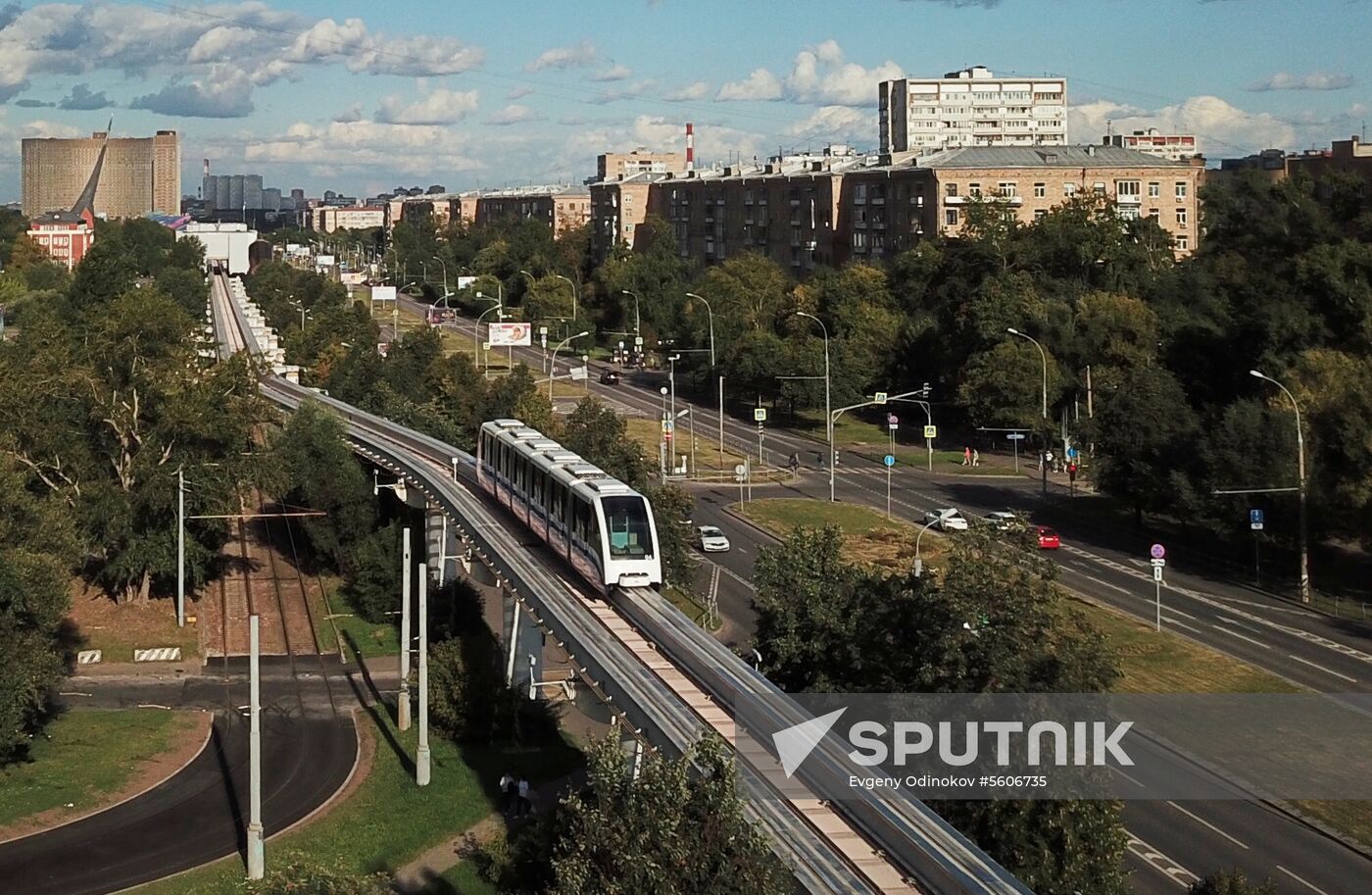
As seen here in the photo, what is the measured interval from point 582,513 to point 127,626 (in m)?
17.5

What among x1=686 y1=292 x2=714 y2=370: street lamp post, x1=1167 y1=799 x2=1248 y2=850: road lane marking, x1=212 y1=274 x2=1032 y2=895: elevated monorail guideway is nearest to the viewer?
x1=212 y1=274 x2=1032 y2=895: elevated monorail guideway

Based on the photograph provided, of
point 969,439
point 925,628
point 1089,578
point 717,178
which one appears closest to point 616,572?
point 925,628

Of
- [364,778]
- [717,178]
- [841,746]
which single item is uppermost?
[717,178]

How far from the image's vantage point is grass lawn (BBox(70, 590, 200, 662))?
1599 inches

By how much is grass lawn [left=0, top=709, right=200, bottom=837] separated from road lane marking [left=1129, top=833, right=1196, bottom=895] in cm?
1665

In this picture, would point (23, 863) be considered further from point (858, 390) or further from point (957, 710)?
point (858, 390)

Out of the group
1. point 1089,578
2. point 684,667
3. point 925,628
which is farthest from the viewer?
point 1089,578

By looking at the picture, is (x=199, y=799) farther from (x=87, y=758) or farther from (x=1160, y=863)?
(x=1160, y=863)

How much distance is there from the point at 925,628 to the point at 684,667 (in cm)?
390

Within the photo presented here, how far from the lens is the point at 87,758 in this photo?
30406mm

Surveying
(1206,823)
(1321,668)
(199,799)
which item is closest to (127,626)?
(199,799)

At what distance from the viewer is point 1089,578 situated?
43.8m

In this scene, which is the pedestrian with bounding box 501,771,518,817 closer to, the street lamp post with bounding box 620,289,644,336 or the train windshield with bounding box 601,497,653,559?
the train windshield with bounding box 601,497,653,559

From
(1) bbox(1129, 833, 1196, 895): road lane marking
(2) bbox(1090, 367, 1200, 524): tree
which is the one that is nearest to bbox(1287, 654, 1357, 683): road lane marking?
(2) bbox(1090, 367, 1200, 524): tree
